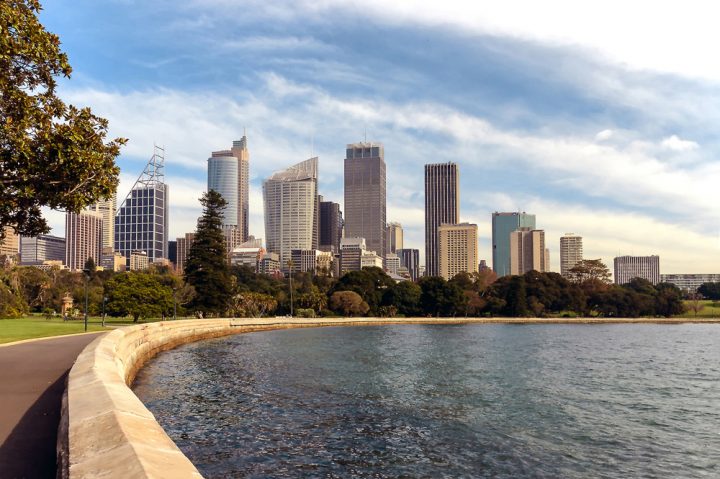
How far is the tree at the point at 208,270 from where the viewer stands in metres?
75.1

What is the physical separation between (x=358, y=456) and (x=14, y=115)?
45.3 feet

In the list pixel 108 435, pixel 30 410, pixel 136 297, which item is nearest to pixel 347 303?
pixel 136 297

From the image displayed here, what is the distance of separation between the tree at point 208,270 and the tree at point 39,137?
5774 centimetres

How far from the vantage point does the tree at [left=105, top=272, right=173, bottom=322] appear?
59.8 metres

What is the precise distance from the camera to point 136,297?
6094 cm

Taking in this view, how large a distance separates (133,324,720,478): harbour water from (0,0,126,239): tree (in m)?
7.88

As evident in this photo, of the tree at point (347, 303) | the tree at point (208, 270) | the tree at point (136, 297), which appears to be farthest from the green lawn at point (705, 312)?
the tree at point (136, 297)

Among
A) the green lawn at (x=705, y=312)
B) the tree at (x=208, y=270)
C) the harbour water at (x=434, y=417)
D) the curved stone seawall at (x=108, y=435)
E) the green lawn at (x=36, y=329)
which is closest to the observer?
the curved stone seawall at (x=108, y=435)

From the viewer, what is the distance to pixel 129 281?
64.1m

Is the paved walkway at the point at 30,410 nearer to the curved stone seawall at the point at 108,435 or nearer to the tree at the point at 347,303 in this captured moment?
the curved stone seawall at the point at 108,435

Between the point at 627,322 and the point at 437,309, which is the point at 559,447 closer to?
the point at 437,309

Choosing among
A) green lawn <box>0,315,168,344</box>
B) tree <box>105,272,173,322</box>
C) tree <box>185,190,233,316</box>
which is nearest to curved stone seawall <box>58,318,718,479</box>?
green lawn <box>0,315,168,344</box>

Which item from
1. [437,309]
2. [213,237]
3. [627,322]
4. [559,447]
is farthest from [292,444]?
[627,322]

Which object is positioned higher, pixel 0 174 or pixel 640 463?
pixel 0 174
